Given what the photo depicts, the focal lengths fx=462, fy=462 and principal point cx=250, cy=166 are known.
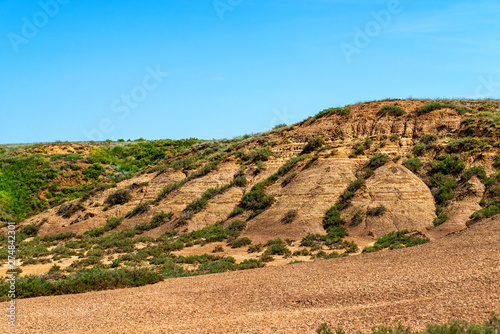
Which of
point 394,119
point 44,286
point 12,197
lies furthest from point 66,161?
point 44,286

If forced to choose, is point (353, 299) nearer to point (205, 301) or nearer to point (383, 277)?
point (383, 277)

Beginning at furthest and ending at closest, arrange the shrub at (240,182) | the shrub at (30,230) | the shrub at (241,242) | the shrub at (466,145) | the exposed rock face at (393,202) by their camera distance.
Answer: the shrub at (30,230)
the shrub at (240,182)
the shrub at (466,145)
the shrub at (241,242)
the exposed rock face at (393,202)

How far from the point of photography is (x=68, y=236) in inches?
1235

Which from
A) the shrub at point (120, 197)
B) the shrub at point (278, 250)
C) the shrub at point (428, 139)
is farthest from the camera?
the shrub at point (120, 197)

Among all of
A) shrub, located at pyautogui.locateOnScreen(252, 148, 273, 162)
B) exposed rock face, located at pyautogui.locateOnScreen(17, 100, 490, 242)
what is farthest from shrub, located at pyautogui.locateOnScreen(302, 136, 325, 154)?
shrub, located at pyautogui.locateOnScreen(252, 148, 273, 162)

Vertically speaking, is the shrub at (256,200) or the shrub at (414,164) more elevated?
the shrub at (414,164)

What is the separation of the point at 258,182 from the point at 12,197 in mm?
25158

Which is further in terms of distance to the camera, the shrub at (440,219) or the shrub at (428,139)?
the shrub at (428,139)

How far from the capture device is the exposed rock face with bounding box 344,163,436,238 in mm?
23875

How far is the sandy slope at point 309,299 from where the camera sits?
30.5 feet

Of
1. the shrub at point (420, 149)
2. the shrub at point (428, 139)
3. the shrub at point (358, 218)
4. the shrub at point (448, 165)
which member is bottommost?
the shrub at point (358, 218)

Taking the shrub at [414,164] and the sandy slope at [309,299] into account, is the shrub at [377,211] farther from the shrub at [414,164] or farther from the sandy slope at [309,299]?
the sandy slope at [309,299]

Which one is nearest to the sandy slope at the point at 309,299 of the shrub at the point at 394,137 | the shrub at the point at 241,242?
the shrub at the point at 241,242

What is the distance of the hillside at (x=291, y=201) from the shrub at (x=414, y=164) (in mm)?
63
